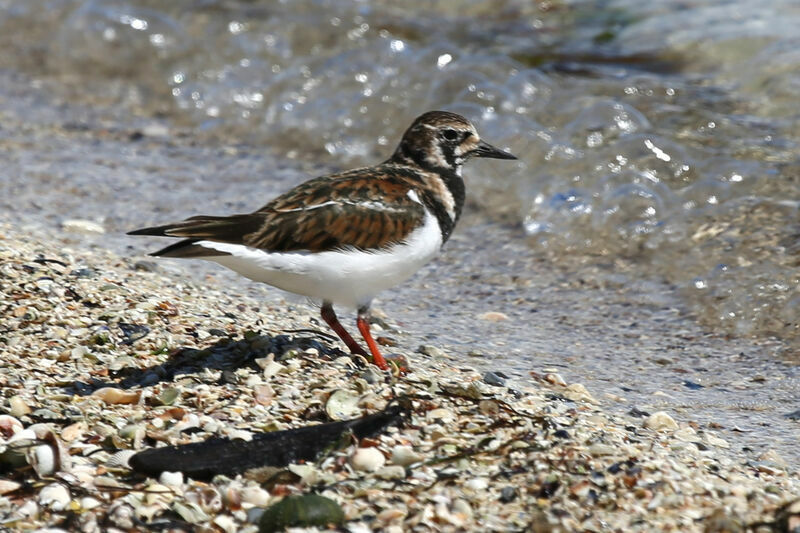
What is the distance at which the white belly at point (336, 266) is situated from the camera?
3.49m

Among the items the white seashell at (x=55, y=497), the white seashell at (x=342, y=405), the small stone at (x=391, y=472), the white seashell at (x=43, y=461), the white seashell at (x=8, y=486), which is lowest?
the white seashell at (x=8, y=486)

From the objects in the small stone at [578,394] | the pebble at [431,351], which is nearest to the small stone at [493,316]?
the pebble at [431,351]

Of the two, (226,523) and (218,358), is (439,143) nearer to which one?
(218,358)

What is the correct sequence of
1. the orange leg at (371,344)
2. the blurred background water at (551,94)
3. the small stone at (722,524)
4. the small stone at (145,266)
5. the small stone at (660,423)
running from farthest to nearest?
the blurred background water at (551,94)
the small stone at (145,266)
the orange leg at (371,344)
the small stone at (660,423)
the small stone at (722,524)

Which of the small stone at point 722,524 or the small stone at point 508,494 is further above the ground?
the small stone at point 722,524

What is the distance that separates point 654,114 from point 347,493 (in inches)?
198

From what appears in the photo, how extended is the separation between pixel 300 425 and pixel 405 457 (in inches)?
15.1

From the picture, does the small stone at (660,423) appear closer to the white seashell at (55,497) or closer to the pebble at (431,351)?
the pebble at (431,351)

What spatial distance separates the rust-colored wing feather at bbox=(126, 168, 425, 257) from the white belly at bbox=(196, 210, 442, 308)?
32mm

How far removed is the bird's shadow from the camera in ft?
11.5

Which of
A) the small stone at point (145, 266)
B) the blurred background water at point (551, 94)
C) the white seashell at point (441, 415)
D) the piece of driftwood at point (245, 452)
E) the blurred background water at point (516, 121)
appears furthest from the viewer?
the blurred background water at point (551, 94)

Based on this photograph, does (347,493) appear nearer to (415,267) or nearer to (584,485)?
(584,485)

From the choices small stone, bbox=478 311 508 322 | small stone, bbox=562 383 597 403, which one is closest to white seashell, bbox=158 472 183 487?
small stone, bbox=562 383 597 403

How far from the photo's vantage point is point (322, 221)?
362 centimetres
